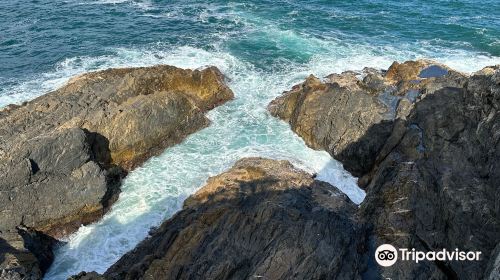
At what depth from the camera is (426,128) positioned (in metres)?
27.2

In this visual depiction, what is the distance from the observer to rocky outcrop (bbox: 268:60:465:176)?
3005 cm

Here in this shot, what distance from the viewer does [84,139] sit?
2859 cm

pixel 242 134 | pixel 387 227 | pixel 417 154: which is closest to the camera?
pixel 387 227

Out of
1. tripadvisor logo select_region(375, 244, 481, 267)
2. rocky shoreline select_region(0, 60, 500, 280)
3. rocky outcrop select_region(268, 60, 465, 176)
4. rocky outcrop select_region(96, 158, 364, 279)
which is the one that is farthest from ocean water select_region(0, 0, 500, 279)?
tripadvisor logo select_region(375, 244, 481, 267)

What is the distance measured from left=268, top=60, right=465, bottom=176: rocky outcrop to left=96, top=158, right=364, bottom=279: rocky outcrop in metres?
5.15

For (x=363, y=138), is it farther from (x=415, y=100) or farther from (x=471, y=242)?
(x=471, y=242)

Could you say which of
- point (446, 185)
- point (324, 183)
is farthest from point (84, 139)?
point (446, 185)

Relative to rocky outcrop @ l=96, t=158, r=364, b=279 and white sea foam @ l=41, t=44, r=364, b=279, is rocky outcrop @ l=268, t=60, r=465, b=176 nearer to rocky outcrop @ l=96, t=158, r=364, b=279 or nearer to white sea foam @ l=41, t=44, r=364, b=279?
white sea foam @ l=41, t=44, r=364, b=279

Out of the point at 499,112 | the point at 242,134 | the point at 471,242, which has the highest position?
the point at 499,112

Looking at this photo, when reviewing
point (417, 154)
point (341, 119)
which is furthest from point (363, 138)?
point (417, 154)

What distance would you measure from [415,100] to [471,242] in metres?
14.4

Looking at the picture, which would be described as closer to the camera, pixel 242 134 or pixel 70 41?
pixel 242 134

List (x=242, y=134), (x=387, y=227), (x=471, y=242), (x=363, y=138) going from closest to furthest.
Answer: (x=471, y=242) < (x=387, y=227) < (x=363, y=138) < (x=242, y=134)

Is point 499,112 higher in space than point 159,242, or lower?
higher
